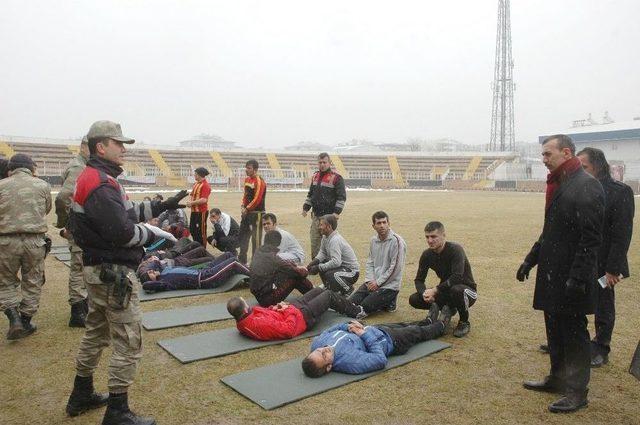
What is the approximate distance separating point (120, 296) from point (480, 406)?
2.76 metres

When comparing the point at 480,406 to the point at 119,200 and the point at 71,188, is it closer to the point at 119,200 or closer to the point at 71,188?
the point at 119,200

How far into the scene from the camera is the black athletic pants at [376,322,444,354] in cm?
461

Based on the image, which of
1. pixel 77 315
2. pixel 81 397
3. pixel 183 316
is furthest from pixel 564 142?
pixel 77 315

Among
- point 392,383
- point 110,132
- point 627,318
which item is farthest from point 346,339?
point 627,318

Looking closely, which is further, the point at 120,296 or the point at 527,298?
the point at 527,298

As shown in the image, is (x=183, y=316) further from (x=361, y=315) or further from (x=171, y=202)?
(x=171, y=202)

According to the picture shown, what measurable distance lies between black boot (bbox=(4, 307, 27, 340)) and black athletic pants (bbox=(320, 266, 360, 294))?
11.7 feet

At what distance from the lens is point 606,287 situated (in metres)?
4.36

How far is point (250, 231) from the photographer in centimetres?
938

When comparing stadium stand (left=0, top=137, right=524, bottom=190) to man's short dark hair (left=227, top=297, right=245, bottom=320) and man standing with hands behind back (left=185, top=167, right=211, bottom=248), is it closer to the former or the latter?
man standing with hands behind back (left=185, top=167, right=211, bottom=248)

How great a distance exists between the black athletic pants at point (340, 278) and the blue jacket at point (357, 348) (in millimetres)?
2012

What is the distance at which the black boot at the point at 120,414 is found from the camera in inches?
127

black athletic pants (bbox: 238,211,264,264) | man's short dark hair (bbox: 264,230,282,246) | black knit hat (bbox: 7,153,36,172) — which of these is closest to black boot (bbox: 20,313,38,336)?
black knit hat (bbox: 7,153,36,172)

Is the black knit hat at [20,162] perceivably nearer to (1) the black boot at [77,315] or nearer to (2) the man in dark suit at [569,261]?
(1) the black boot at [77,315]
